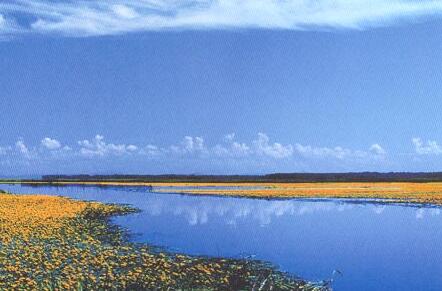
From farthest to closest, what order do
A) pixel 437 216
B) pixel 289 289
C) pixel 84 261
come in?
pixel 437 216
pixel 84 261
pixel 289 289

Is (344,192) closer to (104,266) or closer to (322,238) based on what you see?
(322,238)

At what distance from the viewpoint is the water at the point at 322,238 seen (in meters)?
20.6

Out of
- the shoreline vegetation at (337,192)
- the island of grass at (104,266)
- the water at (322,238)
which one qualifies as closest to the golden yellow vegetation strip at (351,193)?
the shoreline vegetation at (337,192)

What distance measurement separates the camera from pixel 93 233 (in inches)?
1069

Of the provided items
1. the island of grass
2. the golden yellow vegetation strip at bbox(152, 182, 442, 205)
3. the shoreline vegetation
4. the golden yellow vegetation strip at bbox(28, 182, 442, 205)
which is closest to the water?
the island of grass

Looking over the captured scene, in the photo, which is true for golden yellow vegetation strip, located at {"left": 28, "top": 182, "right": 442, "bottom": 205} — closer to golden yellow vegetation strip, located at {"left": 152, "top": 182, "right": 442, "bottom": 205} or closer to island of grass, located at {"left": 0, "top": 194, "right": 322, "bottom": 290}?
golden yellow vegetation strip, located at {"left": 152, "top": 182, "right": 442, "bottom": 205}

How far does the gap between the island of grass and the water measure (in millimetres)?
1989

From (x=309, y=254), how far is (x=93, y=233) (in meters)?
9.82

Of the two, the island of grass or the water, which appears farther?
the water

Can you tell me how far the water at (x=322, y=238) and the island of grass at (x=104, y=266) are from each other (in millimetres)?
1989

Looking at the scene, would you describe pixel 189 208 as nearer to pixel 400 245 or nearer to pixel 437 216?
pixel 437 216

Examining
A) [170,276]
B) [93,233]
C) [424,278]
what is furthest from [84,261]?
[424,278]

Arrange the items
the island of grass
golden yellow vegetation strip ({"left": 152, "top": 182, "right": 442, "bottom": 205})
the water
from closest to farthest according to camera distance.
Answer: the island of grass
the water
golden yellow vegetation strip ({"left": 152, "top": 182, "right": 442, "bottom": 205})

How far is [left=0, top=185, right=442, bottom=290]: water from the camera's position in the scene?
20.6 m
